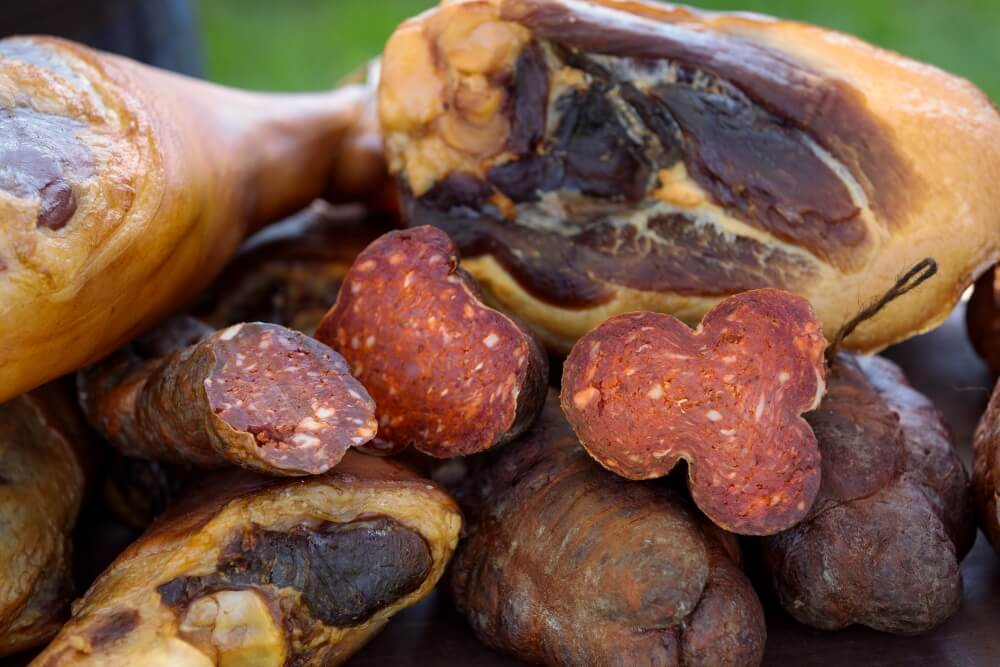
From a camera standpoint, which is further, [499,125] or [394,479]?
[499,125]

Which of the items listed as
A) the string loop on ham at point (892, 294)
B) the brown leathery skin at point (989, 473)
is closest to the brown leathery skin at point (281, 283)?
the string loop on ham at point (892, 294)

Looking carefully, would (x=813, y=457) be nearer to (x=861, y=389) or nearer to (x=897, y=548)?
(x=897, y=548)

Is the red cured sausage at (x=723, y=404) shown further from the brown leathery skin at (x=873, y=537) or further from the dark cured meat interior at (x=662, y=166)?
the dark cured meat interior at (x=662, y=166)

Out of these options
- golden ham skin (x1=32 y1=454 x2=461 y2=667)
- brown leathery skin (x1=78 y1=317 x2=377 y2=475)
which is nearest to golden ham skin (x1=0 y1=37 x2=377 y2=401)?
brown leathery skin (x1=78 y1=317 x2=377 y2=475)

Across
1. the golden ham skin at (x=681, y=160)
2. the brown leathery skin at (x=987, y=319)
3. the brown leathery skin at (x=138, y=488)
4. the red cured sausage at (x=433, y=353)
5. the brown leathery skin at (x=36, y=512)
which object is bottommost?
the brown leathery skin at (x=138, y=488)

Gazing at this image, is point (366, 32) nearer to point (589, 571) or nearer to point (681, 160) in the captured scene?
point (681, 160)

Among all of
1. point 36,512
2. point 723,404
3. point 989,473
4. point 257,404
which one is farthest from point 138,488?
point 989,473

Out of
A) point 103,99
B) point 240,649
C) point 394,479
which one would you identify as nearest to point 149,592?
point 240,649
